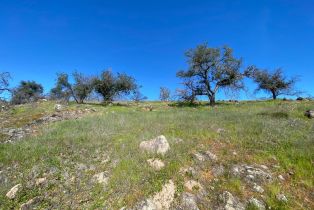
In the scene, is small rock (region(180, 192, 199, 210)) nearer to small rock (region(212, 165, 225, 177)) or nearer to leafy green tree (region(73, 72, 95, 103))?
small rock (region(212, 165, 225, 177))

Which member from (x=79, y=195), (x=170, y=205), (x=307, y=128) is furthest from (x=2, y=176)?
(x=307, y=128)

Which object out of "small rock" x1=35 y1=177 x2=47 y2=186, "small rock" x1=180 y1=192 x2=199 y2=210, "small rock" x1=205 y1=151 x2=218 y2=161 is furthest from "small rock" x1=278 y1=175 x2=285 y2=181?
"small rock" x1=35 y1=177 x2=47 y2=186

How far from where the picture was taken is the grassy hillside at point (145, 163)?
21.5 ft

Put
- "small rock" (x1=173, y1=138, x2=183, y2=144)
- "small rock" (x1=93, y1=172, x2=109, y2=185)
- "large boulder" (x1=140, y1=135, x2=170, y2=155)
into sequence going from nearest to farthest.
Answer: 1. "small rock" (x1=93, y1=172, x2=109, y2=185)
2. "large boulder" (x1=140, y1=135, x2=170, y2=155)
3. "small rock" (x1=173, y1=138, x2=183, y2=144)

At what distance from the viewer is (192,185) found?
6.89 meters

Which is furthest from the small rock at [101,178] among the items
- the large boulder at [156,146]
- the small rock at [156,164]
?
the large boulder at [156,146]

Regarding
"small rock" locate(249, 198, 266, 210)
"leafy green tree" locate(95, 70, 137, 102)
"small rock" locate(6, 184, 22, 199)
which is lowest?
"small rock" locate(249, 198, 266, 210)

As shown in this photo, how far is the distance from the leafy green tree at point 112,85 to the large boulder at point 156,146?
93.2 ft

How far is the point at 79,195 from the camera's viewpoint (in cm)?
680

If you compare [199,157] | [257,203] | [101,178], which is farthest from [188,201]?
[101,178]

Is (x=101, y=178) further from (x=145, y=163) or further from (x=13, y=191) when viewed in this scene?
(x=13, y=191)

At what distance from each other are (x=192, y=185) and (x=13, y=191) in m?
5.62

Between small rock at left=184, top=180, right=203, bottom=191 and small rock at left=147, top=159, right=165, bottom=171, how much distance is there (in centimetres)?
124

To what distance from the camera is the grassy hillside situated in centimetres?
655
